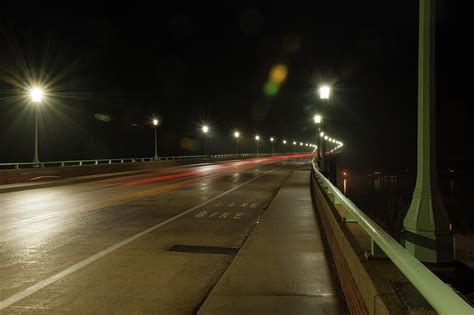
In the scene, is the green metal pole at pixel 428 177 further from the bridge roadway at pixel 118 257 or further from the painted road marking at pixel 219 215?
the painted road marking at pixel 219 215

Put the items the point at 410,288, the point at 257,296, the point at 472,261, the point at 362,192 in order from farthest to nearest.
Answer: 1. the point at 362,192
2. the point at 472,261
3. the point at 257,296
4. the point at 410,288

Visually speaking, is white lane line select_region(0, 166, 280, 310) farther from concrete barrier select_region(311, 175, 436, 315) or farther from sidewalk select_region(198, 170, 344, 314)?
concrete barrier select_region(311, 175, 436, 315)

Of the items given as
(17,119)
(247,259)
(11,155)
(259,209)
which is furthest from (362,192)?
(17,119)

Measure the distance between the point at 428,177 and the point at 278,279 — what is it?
264 centimetres

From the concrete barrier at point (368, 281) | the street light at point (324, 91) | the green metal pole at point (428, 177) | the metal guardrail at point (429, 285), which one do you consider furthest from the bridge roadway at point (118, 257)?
the street light at point (324, 91)

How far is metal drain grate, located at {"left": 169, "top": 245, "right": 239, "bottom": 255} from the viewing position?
8.93 metres

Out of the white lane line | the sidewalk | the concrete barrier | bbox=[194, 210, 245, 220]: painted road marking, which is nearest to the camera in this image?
the concrete barrier

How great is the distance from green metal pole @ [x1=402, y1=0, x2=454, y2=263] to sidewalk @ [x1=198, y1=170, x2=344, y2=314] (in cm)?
140

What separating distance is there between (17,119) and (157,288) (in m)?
167

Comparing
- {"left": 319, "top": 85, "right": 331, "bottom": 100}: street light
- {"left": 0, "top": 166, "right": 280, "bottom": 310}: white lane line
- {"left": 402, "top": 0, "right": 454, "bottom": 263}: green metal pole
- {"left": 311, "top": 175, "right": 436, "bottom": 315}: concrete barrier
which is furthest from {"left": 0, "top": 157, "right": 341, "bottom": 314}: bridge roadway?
{"left": 319, "top": 85, "right": 331, "bottom": 100}: street light

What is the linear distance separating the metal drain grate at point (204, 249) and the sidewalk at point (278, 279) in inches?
13.3

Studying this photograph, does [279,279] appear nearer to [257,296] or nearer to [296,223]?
[257,296]

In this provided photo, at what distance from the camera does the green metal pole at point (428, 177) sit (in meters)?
5.89

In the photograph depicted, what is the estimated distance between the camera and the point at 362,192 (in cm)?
7981
